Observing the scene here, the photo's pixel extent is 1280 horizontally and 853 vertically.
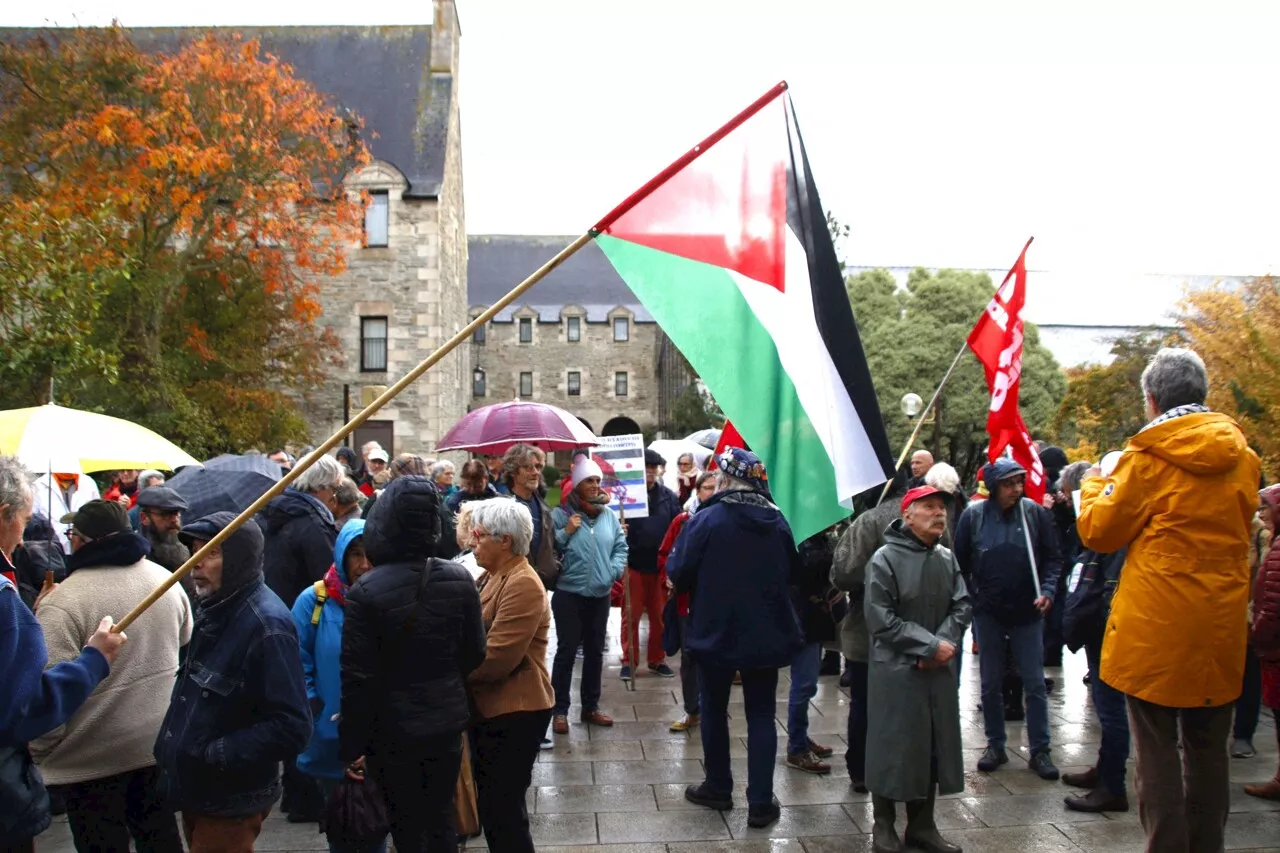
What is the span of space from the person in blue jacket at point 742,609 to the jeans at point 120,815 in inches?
103

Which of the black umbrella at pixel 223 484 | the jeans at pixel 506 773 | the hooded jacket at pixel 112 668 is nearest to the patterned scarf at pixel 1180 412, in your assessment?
the jeans at pixel 506 773

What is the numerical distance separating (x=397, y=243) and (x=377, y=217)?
2.98ft

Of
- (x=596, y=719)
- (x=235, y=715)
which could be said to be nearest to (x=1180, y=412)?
(x=235, y=715)

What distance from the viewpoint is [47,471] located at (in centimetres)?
671

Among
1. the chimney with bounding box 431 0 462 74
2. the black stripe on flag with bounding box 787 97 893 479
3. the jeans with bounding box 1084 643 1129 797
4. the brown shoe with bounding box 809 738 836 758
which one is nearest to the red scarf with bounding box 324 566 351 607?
the black stripe on flag with bounding box 787 97 893 479

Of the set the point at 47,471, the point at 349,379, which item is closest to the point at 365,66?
the point at 349,379

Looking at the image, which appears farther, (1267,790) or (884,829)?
(1267,790)

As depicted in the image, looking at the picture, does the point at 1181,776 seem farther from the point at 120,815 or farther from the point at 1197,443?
the point at 120,815

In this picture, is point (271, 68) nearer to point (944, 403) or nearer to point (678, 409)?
point (944, 403)

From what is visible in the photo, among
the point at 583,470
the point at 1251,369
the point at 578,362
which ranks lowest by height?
the point at 583,470

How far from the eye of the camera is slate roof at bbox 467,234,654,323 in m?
62.8

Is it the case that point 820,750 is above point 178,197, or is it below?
below

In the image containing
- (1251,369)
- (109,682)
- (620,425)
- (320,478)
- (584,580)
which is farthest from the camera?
(620,425)

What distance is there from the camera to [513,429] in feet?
30.5
